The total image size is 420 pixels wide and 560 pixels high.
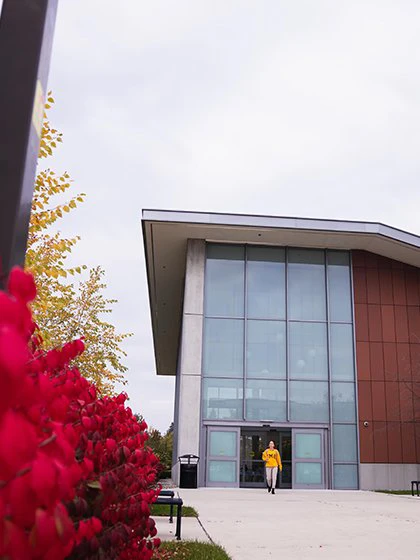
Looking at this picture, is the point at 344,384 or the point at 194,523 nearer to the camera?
the point at 194,523

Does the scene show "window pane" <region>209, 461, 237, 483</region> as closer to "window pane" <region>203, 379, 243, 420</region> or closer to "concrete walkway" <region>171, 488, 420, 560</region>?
"window pane" <region>203, 379, 243, 420</region>

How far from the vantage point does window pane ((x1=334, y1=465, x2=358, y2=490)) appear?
22062 mm

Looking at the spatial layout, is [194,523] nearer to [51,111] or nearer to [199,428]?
[51,111]

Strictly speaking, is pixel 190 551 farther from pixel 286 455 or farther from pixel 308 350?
pixel 308 350

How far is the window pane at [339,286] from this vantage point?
23906 millimetres

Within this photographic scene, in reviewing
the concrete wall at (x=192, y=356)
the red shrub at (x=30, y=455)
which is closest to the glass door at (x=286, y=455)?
the concrete wall at (x=192, y=356)

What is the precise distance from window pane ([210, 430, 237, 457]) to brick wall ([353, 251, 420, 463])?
15.1 ft

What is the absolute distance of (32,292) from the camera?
3.81ft

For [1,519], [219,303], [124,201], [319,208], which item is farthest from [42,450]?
[319,208]

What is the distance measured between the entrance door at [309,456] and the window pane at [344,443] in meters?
0.47

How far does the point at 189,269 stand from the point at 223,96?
643 centimetres

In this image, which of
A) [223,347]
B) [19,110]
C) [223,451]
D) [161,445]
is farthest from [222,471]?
[19,110]

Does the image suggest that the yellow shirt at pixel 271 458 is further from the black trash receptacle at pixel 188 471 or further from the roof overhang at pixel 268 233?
the roof overhang at pixel 268 233

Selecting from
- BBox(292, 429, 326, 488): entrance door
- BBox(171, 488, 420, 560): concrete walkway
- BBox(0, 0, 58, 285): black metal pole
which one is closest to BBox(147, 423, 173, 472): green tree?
BBox(292, 429, 326, 488): entrance door
